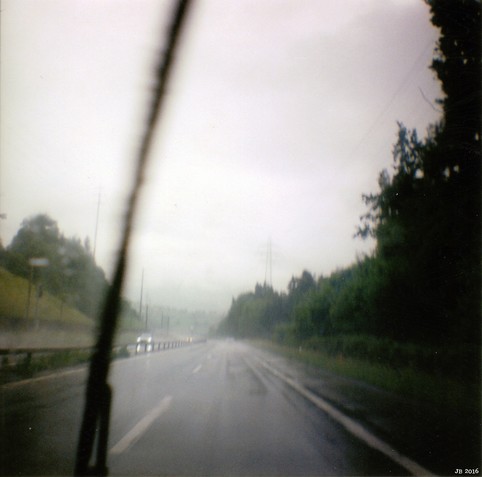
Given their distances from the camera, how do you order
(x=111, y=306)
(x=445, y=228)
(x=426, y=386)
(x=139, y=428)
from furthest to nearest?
(x=445, y=228) → (x=111, y=306) → (x=426, y=386) → (x=139, y=428)

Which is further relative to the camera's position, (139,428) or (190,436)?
(139,428)

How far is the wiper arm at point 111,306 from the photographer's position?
4.17 m

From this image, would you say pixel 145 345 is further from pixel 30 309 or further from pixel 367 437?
pixel 367 437

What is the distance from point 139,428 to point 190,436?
3.23 feet

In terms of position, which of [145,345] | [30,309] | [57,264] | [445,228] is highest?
[57,264]

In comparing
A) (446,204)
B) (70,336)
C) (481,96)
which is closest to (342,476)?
(446,204)

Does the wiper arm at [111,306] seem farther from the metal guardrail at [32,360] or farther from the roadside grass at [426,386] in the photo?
the roadside grass at [426,386]

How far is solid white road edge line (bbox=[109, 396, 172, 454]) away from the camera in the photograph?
6230 millimetres

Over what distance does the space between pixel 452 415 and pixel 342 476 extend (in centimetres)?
487

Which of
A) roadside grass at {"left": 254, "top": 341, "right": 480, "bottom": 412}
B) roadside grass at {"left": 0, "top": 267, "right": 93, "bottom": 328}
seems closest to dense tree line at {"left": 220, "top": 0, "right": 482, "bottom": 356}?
roadside grass at {"left": 254, "top": 341, "right": 480, "bottom": 412}

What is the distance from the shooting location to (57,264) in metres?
71.1

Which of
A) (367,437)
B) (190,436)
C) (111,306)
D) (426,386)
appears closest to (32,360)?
(111,306)

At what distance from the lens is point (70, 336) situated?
6525 cm

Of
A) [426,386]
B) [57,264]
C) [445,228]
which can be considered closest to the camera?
[426,386]
